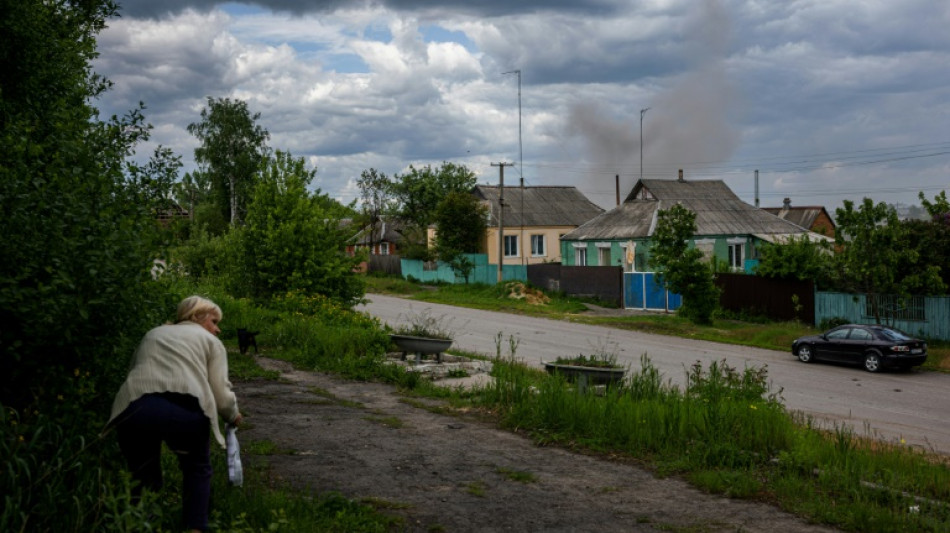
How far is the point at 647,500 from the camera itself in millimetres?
7363

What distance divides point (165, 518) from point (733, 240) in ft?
138

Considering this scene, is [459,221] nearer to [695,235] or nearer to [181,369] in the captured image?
[695,235]

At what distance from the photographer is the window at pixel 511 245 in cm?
5878

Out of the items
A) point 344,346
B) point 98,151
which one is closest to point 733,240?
point 344,346

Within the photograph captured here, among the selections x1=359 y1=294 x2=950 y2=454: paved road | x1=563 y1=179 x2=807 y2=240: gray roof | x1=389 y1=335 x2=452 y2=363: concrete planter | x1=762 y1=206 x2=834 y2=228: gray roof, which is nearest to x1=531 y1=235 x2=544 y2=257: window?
x1=563 y1=179 x2=807 y2=240: gray roof

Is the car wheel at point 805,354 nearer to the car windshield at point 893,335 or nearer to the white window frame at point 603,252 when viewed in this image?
the car windshield at point 893,335

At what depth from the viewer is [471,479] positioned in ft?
25.8

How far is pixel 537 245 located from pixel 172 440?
5501cm

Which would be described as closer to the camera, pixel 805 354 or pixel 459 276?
pixel 805 354

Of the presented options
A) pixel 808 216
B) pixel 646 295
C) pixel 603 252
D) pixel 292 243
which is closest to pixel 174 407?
pixel 292 243

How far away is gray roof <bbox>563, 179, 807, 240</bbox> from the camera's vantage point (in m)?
44.8

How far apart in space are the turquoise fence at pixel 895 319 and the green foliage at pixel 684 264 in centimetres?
369

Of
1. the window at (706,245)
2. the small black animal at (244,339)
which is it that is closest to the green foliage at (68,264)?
the small black animal at (244,339)

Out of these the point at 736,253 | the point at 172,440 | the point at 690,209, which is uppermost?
the point at 690,209
